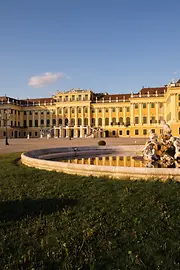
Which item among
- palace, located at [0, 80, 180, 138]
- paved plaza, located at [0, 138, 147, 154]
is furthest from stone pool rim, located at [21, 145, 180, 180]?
palace, located at [0, 80, 180, 138]

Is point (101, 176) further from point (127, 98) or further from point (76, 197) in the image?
point (127, 98)

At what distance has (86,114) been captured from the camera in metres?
88.0

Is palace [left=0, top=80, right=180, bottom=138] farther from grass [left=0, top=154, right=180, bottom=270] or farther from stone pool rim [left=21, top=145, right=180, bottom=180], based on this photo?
grass [left=0, top=154, right=180, bottom=270]

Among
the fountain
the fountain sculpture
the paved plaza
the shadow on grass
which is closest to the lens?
the shadow on grass

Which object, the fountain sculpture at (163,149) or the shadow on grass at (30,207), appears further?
the fountain sculpture at (163,149)

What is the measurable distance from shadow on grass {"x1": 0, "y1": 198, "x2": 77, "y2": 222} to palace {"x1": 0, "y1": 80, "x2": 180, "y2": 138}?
2772 inches

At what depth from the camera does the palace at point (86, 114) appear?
3095 inches

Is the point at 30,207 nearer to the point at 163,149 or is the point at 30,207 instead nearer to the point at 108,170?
the point at 108,170

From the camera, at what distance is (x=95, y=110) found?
286 ft

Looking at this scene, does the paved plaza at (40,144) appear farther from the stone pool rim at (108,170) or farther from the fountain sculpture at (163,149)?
the fountain sculpture at (163,149)

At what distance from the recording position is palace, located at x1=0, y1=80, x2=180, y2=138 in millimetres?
78625

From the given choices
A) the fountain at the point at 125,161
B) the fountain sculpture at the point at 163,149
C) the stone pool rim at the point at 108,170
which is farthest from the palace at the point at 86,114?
the stone pool rim at the point at 108,170

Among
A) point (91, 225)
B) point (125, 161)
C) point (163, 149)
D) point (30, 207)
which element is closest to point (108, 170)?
point (30, 207)

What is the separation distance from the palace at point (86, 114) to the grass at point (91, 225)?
228 feet
